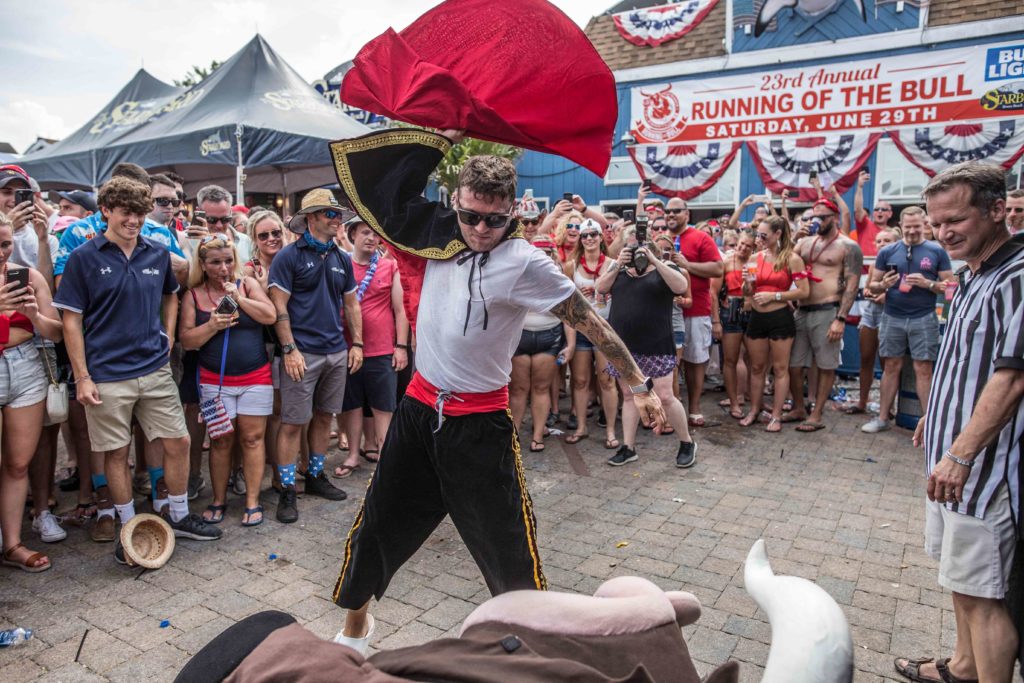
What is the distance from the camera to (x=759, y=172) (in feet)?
34.6

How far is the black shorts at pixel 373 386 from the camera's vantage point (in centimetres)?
588

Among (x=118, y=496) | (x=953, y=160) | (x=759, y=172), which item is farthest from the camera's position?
(x=759, y=172)

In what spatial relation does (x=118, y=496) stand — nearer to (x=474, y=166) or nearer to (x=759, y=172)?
(x=474, y=166)

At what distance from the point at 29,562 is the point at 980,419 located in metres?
4.96

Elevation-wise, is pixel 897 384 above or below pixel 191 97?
below

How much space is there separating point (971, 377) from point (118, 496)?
183 inches

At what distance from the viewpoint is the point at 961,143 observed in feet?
29.5

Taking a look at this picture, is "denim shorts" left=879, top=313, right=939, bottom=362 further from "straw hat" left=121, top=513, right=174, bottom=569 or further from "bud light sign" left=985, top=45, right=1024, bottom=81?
"straw hat" left=121, top=513, right=174, bottom=569

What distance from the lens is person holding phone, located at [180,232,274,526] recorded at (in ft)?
15.6

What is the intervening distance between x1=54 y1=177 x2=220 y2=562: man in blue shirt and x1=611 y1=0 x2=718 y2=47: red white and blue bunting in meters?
9.80

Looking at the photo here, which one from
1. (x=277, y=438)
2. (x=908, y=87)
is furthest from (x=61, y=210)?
(x=908, y=87)

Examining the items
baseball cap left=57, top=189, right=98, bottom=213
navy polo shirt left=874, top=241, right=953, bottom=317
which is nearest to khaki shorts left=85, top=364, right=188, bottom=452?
baseball cap left=57, top=189, right=98, bottom=213

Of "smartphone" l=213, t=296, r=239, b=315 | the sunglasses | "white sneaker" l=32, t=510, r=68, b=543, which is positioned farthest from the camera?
"smartphone" l=213, t=296, r=239, b=315

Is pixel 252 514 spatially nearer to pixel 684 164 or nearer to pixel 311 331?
pixel 311 331
